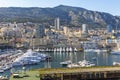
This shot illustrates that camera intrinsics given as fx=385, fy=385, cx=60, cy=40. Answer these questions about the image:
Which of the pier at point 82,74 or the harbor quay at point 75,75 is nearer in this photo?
the harbor quay at point 75,75

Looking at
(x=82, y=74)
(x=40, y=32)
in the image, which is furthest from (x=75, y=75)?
(x=40, y=32)

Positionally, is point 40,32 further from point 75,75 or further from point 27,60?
point 75,75

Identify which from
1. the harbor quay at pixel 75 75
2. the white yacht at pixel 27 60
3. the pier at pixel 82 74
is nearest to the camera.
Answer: the harbor quay at pixel 75 75

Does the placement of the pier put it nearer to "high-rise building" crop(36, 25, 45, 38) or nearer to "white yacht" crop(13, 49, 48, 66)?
"white yacht" crop(13, 49, 48, 66)

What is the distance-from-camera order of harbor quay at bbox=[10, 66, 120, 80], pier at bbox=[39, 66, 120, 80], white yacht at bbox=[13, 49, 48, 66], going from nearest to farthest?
harbor quay at bbox=[10, 66, 120, 80] → pier at bbox=[39, 66, 120, 80] → white yacht at bbox=[13, 49, 48, 66]

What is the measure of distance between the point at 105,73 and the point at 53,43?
8425 centimetres

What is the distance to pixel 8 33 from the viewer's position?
118625mm

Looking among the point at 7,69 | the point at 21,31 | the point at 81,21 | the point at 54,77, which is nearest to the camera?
the point at 54,77

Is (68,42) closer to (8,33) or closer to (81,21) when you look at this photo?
(8,33)

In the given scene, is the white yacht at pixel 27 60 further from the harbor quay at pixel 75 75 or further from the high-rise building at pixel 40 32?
the high-rise building at pixel 40 32

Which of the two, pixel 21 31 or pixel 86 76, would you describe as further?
pixel 21 31

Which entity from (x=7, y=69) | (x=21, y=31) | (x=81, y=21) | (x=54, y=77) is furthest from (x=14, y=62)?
(x=81, y=21)

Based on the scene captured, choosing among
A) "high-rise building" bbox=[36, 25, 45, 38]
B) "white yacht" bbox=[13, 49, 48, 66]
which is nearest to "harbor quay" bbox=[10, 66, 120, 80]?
"white yacht" bbox=[13, 49, 48, 66]

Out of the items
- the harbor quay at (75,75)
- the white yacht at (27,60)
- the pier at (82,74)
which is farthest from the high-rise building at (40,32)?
the pier at (82,74)
